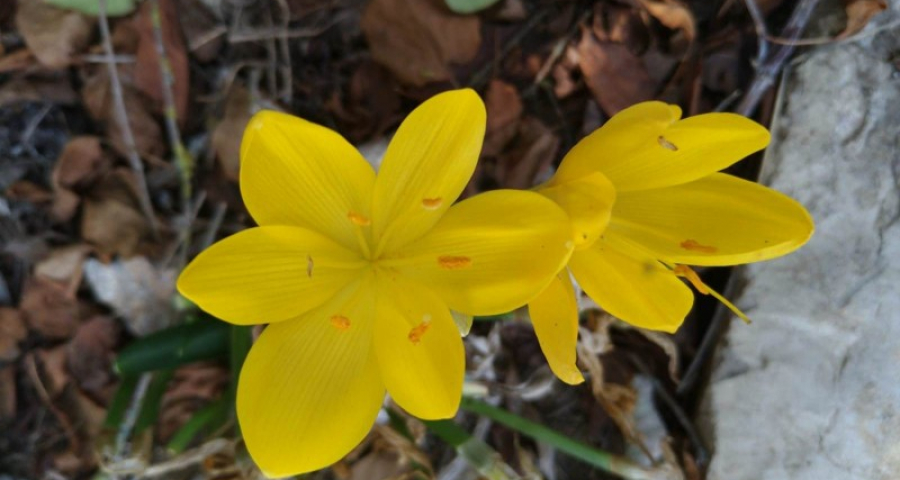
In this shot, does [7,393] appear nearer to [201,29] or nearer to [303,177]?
[201,29]

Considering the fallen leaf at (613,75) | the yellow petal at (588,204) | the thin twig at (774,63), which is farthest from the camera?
the fallen leaf at (613,75)

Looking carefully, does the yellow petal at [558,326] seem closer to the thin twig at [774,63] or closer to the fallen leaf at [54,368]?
the thin twig at [774,63]

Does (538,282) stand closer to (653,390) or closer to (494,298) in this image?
(494,298)

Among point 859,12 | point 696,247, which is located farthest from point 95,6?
point 859,12

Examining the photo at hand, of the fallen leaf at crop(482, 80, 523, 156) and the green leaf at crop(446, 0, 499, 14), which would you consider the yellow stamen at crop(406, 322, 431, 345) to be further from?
the green leaf at crop(446, 0, 499, 14)

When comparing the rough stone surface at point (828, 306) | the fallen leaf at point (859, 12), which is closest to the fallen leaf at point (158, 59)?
the rough stone surface at point (828, 306)
